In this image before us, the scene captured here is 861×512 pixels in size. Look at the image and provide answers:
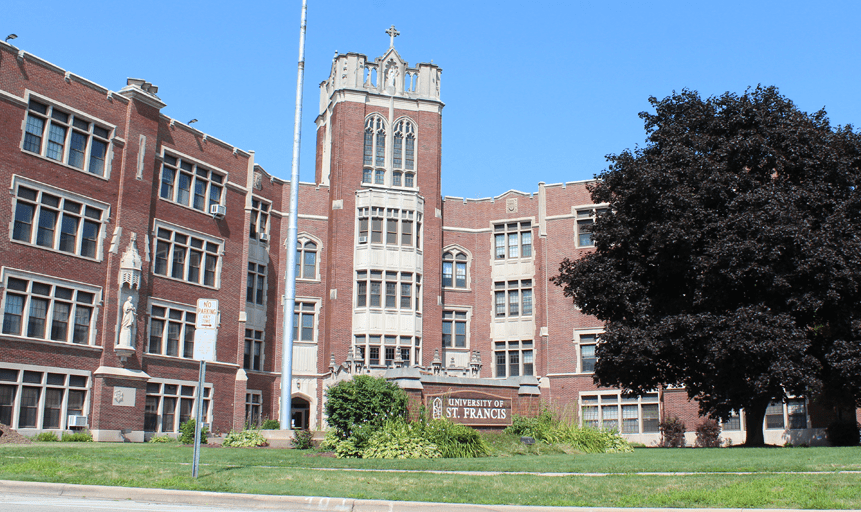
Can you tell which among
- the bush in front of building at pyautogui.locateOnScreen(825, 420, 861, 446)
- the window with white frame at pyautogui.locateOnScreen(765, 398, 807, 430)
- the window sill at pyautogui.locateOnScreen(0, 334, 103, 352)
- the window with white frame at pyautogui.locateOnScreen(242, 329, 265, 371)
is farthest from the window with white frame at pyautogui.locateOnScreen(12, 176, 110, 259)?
the window with white frame at pyautogui.locateOnScreen(765, 398, 807, 430)

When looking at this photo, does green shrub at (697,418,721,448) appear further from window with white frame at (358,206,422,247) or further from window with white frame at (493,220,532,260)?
→ window with white frame at (358,206,422,247)

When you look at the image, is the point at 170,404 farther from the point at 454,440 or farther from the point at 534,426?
the point at 454,440

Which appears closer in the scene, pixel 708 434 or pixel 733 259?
pixel 733 259

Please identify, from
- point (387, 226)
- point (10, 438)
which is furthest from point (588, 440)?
point (387, 226)

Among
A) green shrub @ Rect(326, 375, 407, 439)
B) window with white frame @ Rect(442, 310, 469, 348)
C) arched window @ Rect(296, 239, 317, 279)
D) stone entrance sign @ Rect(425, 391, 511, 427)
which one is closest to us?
green shrub @ Rect(326, 375, 407, 439)

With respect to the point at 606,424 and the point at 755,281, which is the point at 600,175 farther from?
the point at 606,424

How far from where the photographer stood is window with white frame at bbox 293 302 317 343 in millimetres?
42950

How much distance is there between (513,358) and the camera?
1766 inches

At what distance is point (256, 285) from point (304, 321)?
3.26 meters

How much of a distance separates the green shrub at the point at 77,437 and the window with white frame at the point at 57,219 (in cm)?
712

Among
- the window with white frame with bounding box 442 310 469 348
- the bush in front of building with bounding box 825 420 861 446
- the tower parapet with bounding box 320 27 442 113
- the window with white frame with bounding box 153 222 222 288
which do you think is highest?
the tower parapet with bounding box 320 27 442 113

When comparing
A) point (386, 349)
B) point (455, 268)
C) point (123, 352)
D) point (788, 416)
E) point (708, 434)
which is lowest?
point (708, 434)

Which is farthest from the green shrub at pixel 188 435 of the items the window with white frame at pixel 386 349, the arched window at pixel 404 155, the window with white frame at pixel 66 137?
the arched window at pixel 404 155

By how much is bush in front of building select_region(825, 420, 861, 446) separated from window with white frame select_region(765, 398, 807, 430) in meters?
5.03
